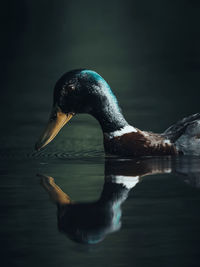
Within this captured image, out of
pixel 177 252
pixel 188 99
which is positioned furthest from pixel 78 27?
pixel 177 252

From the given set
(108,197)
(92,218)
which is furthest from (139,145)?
(92,218)

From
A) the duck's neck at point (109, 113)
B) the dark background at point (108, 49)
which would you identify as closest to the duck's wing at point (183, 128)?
the duck's neck at point (109, 113)

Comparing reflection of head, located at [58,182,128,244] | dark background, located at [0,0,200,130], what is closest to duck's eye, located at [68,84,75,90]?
reflection of head, located at [58,182,128,244]

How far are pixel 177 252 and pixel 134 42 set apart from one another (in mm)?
14065

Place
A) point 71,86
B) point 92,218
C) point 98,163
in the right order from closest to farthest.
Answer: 1. point 92,218
2. point 98,163
3. point 71,86

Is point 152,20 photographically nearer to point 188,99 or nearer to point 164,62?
point 164,62

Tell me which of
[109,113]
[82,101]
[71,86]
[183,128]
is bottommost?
[183,128]

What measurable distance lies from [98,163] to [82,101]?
66 cm

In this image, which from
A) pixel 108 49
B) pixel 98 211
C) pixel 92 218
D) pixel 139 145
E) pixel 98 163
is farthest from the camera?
pixel 108 49

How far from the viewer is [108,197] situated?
741 centimetres

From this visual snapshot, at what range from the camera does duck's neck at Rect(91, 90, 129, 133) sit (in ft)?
30.7

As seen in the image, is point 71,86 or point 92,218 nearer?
point 92,218

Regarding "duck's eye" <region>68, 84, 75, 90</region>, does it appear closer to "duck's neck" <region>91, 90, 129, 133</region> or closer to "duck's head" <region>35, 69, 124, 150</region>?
"duck's head" <region>35, 69, 124, 150</region>

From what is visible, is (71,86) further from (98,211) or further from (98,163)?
Result: (98,211)
